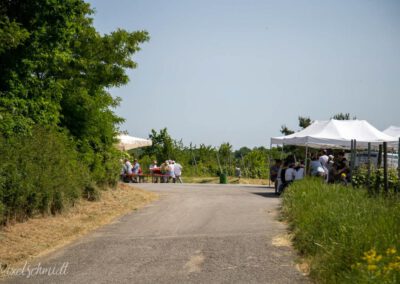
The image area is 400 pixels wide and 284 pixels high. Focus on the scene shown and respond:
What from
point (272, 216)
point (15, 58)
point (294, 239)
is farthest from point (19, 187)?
point (272, 216)

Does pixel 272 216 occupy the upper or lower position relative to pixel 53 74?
lower

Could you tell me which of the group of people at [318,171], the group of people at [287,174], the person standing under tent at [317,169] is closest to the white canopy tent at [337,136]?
the group of people at [318,171]

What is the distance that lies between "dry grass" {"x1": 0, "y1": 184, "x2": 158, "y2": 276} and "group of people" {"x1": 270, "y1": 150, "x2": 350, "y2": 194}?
18.8 feet

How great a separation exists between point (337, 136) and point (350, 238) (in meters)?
17.6

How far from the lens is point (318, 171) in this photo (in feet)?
70.2

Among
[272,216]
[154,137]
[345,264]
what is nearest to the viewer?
[345,264]

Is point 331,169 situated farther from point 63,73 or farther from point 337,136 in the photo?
point 63,73

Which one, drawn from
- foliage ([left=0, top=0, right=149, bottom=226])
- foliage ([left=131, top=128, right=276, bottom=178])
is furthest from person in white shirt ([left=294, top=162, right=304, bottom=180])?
foliage ([left=131, top=128, right=276, bottom=178])

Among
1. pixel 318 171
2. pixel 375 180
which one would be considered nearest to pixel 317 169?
pixel 318 171

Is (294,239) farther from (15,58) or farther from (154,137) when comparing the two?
(154,137)

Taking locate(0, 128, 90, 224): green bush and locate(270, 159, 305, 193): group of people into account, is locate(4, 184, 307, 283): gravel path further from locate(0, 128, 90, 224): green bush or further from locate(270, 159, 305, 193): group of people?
locate(270, 159, 305, 193): group of people

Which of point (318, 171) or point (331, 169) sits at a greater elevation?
point (331, 169)

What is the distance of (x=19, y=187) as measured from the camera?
11648mm

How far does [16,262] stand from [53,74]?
8221mm
